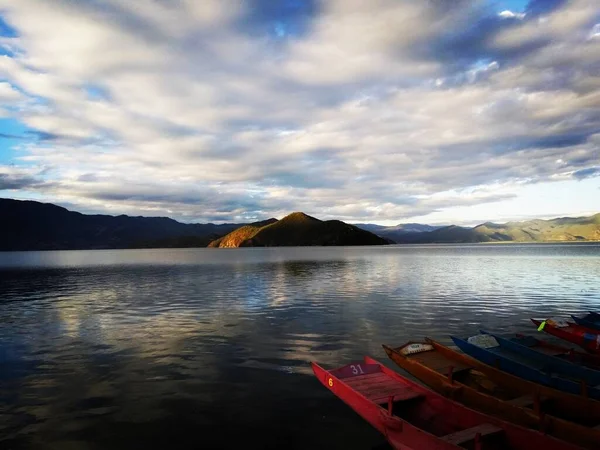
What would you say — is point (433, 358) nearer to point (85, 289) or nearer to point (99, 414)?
point (99, 414)

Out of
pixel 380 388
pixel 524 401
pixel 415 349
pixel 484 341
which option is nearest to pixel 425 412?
pixel 380 388

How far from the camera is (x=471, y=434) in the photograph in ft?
38.5

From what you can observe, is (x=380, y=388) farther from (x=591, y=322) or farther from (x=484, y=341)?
(x=591, y=322)

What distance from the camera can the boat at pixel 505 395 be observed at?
1180 centimetres

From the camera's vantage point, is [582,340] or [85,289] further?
[85,289]

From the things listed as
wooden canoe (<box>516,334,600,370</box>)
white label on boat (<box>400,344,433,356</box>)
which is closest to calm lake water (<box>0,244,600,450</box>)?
white label on boat (<box>400,344,433,356</box>)

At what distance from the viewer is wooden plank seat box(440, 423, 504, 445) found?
11.4m

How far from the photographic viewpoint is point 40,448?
559 inches

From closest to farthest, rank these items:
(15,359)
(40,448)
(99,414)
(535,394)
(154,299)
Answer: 1. (535,394)
2. (40,448)
3. (99,414)
4. (15,359)
5. (154,299)

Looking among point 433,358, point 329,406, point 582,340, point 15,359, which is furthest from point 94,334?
point 582,340

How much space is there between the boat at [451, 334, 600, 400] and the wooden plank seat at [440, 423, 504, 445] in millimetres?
4808

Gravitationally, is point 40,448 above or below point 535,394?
below

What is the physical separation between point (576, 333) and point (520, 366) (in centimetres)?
1353

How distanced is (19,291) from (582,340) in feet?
250
